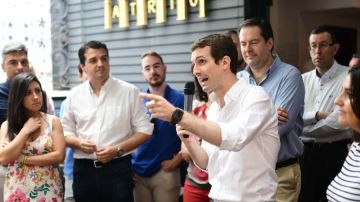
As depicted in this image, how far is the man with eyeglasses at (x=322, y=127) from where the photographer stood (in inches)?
120

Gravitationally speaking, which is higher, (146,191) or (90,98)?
(90,98)

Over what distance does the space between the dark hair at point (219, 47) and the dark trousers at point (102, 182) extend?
1.42 meters

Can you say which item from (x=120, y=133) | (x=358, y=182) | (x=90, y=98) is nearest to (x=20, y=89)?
(x=90, y=98)

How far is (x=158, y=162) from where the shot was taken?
10.8 feet

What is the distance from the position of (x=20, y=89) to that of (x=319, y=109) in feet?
7.19

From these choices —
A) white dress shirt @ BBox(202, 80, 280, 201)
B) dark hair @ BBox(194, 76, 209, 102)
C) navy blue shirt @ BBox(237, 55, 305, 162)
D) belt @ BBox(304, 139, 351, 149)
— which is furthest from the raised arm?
belt @ BBox(304, 139, 351, 149)

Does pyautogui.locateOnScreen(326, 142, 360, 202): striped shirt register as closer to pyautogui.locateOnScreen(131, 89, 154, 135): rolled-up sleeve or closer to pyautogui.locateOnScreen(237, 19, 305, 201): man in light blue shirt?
pyautogui.locateOnScreen(237, 19, 305, 201): man in light blue shirt

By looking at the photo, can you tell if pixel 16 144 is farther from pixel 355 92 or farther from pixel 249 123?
pixel 355 92

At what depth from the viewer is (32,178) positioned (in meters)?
2.66

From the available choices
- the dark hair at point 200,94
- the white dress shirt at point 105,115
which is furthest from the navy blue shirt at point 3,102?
the dark hair at point 200,94

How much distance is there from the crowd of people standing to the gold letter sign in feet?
4.08

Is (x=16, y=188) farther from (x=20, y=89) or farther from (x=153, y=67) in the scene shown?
(x=153, y=67)

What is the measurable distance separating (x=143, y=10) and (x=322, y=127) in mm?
2763

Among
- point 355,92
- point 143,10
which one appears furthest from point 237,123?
point 143,10
